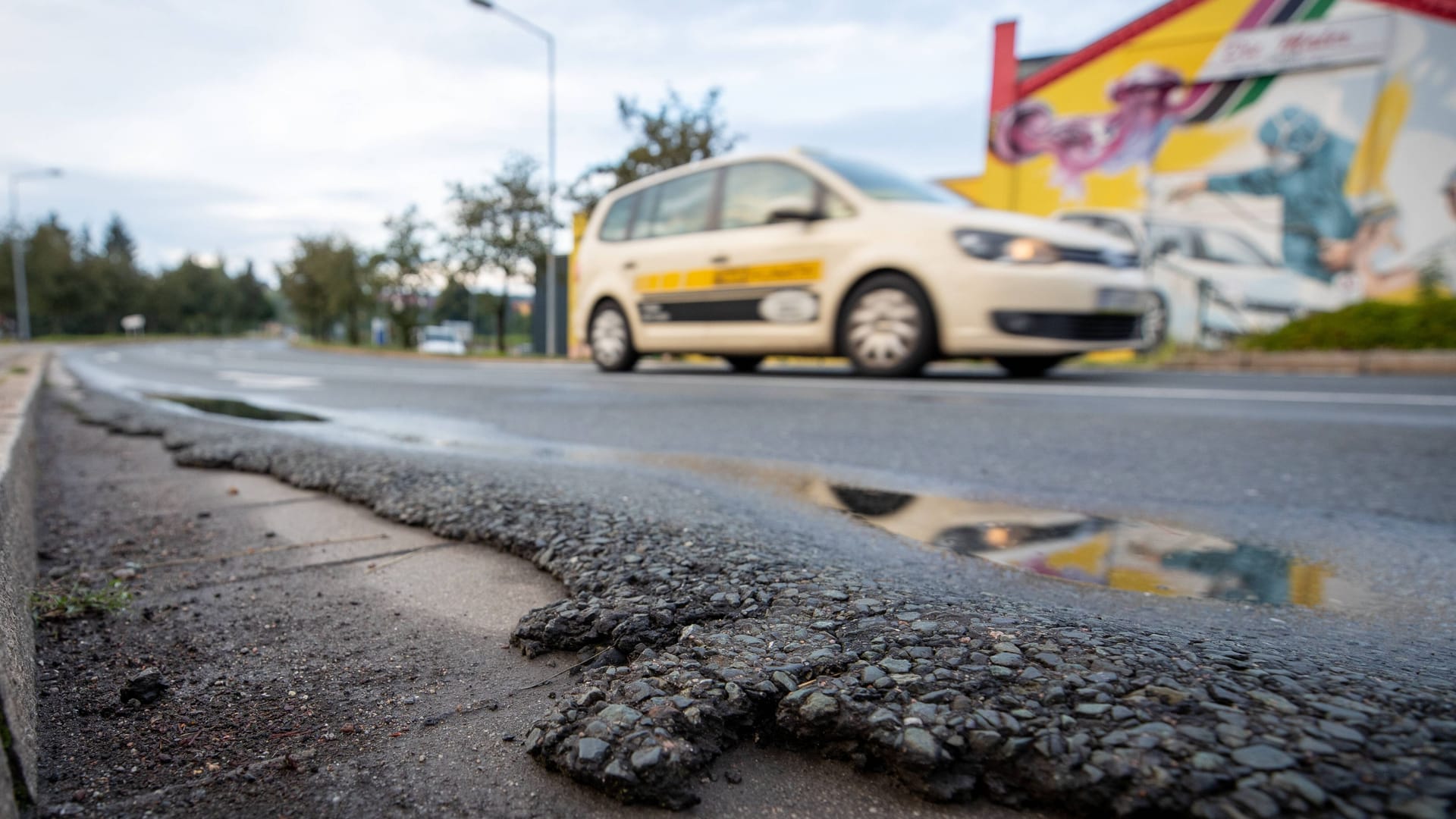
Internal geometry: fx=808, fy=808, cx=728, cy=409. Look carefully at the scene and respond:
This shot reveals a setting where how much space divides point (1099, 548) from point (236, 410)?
542 cm

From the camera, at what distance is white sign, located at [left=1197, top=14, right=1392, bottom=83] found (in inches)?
590

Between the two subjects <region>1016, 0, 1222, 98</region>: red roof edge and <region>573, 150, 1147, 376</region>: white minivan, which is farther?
<region>1016, 0, 1222, 98</region>: red roof edge

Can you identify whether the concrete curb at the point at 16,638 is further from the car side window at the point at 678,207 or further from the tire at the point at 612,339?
the tire at the point at 612,339

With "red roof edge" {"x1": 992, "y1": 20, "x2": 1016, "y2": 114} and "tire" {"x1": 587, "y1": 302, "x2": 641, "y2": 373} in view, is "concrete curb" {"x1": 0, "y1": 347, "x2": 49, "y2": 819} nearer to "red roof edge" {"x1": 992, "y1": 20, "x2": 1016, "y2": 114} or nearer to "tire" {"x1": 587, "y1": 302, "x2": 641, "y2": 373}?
"tire" {"x1": 587, "y1": 302, "x2": 641, "y2": 373}

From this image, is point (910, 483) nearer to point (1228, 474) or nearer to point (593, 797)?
point (1228, 474)

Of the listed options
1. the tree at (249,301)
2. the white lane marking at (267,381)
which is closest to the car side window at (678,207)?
the white lane marking at (267,381)

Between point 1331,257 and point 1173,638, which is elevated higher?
point 1331,257

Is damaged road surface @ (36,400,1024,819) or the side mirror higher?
the side mirror

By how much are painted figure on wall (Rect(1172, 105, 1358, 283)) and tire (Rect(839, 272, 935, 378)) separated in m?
13.7

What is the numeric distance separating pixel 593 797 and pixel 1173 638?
2.93 ft

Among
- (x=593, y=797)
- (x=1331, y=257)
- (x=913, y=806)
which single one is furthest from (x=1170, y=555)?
(x=1331, y=257)

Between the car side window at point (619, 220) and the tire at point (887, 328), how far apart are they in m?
2.83

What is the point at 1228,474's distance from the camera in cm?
273

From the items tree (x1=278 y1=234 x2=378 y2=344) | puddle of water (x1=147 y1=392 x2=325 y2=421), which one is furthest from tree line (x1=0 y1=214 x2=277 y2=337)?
puddle of water (x1=147 y1=392 x2=325 y2=421)
